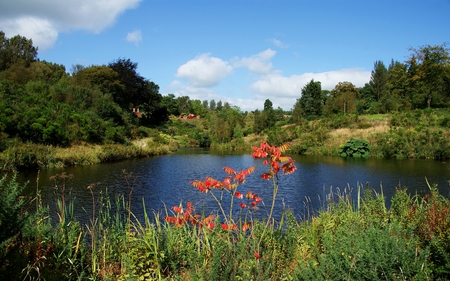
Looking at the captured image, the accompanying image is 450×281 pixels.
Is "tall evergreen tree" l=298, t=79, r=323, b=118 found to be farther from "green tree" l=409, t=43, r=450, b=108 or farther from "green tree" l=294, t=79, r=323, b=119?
"green tree" l=409, t=43, r=450, b=108

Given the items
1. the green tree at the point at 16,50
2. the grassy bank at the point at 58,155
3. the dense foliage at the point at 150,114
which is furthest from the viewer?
the green tree at the point at 16,50

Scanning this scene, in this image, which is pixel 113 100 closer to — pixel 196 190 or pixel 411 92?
pixel 196 190

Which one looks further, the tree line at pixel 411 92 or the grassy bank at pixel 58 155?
the tree line at pixel 411 92

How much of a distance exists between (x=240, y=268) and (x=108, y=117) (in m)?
34.0

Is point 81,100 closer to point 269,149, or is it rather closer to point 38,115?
point 38,115

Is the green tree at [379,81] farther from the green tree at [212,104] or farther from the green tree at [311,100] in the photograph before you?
the green tree at [212,104]

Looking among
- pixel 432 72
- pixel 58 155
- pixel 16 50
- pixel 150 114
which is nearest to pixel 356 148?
pixel 432 72

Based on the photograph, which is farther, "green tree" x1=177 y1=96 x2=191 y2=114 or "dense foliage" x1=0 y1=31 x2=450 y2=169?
"green tree" x1=177 y1=96 x2=191 y2=114

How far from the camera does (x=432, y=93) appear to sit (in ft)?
136

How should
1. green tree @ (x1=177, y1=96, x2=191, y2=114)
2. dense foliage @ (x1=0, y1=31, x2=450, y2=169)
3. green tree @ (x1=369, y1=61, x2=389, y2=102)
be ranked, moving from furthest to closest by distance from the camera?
green tree @ (x1=177, y1=96, x2=191, y2=114) < green tree @ (x1=369, y1=61, x2=389, y2=102) < dense foliage @ (x1=0, y1=31, x2=450, y2=169)

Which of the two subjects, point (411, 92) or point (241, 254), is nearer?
point (241, 254)

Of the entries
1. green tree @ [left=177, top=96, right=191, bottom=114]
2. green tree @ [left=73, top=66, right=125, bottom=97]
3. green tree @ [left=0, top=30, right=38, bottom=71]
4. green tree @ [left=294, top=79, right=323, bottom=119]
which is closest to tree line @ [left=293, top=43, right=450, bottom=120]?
green tree @ [left=294, top=79, right=323, bottom=119]

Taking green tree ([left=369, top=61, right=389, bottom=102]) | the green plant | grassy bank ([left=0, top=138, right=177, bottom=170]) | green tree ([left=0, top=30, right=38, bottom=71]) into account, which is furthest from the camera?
green tree ([left=369, top=61, right=389, bottom=102])

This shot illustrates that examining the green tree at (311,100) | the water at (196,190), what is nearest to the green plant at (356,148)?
the water at (196,190)
